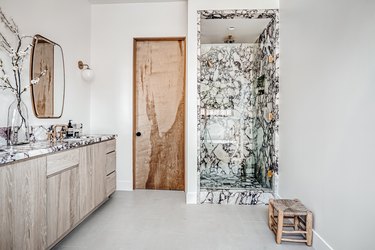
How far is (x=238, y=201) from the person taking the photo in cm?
330

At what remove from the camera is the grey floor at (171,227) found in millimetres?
2236

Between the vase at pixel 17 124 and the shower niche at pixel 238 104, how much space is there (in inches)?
78.6

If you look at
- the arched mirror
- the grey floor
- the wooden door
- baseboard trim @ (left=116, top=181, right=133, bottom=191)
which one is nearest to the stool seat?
the grey floor

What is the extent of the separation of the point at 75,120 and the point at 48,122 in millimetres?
625

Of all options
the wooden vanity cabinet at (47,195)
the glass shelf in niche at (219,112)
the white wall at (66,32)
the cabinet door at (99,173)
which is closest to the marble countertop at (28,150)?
the wooden vanity cabinet at (47,195)

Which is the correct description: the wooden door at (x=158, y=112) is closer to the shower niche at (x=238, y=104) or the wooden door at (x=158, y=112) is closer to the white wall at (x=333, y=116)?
the shower niche at (x=238, y=104)

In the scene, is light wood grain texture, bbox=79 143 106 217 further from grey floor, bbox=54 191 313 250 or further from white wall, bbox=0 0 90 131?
white wall, bbox=0 0 90 131

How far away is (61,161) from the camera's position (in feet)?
6.93

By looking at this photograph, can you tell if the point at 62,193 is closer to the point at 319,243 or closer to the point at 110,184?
the point at 110,184

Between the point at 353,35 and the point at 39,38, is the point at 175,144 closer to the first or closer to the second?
the point at 39,38

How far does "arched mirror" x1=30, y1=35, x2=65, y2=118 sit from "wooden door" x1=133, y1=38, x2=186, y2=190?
1.20m

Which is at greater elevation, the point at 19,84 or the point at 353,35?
the point at 353,35

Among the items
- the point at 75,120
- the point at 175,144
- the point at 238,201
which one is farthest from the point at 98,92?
the point at 238,201

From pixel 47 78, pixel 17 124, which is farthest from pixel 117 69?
pixel 17 124
